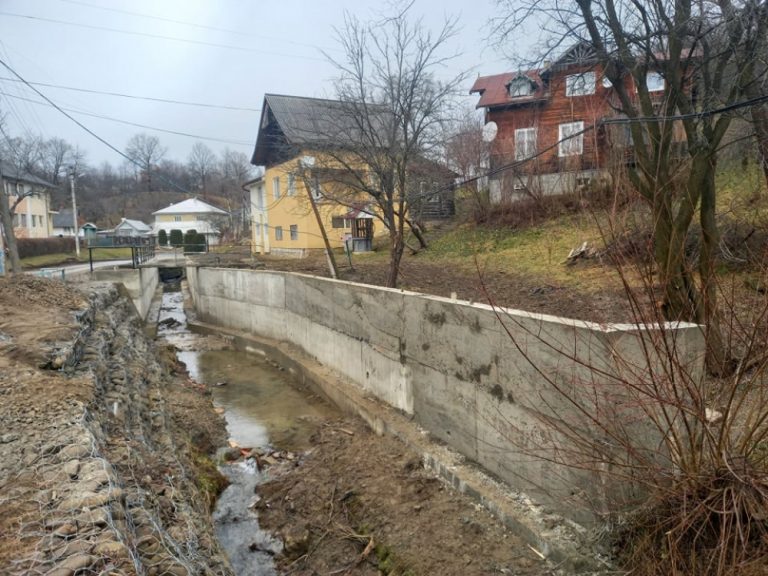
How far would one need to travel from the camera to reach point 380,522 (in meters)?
4.98

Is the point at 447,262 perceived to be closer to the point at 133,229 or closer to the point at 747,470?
the point at 747,470

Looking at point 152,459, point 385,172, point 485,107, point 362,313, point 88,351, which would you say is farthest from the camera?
point 485,107

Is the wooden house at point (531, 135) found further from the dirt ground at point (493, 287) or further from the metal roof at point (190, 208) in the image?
the metal roof at point (190, 208)

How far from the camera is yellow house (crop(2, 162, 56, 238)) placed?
4016 cm

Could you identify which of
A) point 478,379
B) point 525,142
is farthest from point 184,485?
point 525,142

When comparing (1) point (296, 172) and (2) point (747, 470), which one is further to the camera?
(1) point (296, 172)

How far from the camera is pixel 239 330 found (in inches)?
632

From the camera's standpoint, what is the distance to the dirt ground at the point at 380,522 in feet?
13.8

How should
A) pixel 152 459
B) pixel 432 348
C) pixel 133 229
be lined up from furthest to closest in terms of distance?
1. pixel 133 229
2. pixel 432 348
3. pixel 152 459

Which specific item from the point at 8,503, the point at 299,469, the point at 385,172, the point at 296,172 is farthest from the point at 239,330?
the point at 8,503

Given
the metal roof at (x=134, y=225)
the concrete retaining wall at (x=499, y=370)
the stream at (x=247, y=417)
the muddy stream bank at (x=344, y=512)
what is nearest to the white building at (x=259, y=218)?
the stream at (x=247, y=417)

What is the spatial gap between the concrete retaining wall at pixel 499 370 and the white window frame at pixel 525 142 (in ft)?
35.9

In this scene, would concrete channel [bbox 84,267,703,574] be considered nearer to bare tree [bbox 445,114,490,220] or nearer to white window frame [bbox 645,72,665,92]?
white window frame [bbox 645,72,665,92]

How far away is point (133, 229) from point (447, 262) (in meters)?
63.8
